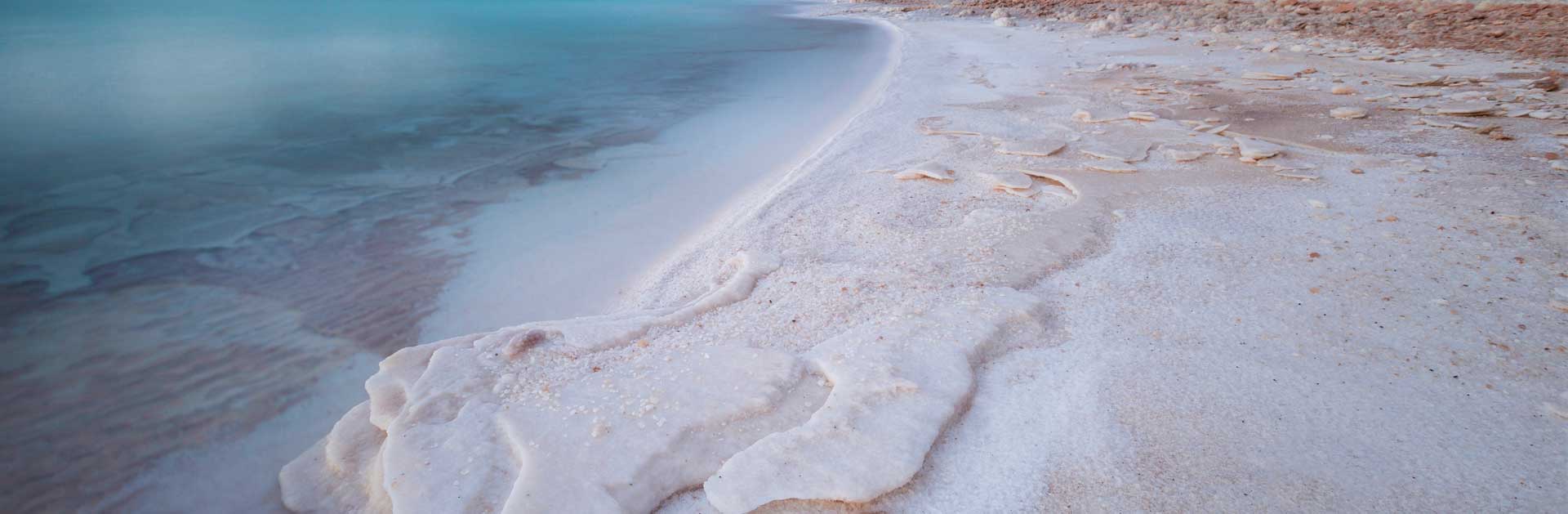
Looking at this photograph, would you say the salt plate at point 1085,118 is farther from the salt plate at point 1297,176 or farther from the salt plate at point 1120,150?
the salt plate at point 1297,176

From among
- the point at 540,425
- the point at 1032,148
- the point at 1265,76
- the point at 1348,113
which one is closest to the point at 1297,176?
the point at 1032,148

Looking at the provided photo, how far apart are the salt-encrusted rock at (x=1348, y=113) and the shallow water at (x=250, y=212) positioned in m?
4.40

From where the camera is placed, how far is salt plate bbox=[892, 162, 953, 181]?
4027 millimetres

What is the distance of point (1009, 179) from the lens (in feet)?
12.7

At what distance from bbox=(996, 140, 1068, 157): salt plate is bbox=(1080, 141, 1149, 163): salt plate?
0.18 meters

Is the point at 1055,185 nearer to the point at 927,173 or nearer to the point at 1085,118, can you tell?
the point at 927,173

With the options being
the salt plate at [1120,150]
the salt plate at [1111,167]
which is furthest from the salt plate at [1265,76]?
the salt plate at [1111,167]

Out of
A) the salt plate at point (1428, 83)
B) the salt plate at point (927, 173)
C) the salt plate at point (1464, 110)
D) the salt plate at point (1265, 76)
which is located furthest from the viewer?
the salt plate at point (1265, 76)

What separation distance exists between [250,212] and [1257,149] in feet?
22.1

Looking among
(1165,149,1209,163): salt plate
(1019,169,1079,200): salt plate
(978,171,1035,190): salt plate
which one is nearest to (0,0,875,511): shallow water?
(978,171,1035,190): salt plate

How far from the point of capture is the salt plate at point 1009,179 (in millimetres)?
3771

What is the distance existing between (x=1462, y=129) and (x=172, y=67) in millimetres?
16782

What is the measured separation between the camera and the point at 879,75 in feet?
33.1

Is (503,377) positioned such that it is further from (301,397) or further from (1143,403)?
(1143,403)
